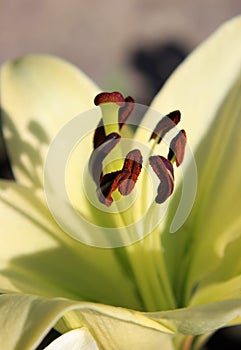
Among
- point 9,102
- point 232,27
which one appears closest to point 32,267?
point 9,102

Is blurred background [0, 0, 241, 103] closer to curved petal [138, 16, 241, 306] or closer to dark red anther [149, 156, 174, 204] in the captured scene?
curved petal [138, 16, 241, 306]

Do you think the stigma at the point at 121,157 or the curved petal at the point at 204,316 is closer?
the curved petal at the point at 204,316

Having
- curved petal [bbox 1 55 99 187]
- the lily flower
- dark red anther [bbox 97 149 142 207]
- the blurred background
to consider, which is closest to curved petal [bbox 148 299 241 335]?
the lily flower

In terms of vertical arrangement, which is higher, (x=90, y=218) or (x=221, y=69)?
(x=221, y=69)

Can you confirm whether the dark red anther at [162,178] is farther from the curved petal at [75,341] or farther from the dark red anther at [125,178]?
the curved petal at [75,341]

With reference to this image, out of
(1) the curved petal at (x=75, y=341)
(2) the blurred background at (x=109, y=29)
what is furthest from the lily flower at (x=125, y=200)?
(2) the blurred background at (x=109, y=29)

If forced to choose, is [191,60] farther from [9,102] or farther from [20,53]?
[20,53]
